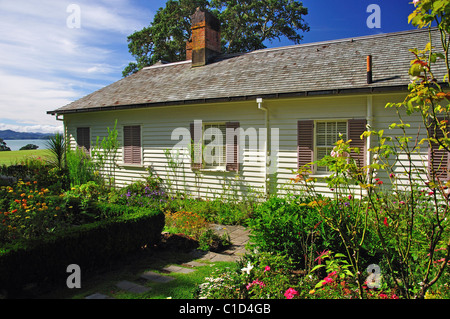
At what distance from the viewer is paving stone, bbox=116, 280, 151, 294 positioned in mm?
4195

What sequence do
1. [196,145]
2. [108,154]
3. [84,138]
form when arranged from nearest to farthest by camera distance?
[196,145] → [108,154] → [84,138]

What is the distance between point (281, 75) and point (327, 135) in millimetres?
2528

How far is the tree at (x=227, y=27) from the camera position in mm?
24438

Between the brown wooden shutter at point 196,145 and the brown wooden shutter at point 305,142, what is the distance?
3.01m

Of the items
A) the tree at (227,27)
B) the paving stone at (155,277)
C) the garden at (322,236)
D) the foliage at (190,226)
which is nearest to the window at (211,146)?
the foliage at (190,226)

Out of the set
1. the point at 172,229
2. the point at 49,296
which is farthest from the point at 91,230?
the point at 172,229

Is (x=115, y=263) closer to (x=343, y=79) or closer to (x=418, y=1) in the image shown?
(x=418, y=1)

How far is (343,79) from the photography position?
8.32 metres

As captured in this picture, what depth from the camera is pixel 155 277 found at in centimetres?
466

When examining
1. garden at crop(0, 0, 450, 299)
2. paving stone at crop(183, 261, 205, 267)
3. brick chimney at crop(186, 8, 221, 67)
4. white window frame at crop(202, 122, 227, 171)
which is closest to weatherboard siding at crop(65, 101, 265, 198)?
white window frame at crop(202, 122, 227, 171)

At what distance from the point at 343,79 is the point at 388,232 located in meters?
5.68

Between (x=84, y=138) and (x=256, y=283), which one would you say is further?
(x=84, y=138)

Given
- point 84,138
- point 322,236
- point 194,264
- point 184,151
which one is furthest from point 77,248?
point 84,138

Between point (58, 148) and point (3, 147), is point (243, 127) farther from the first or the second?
point (3, 147)
